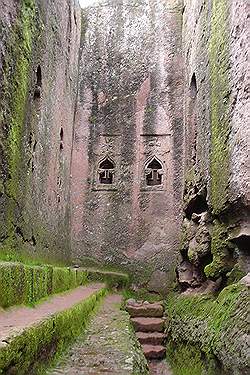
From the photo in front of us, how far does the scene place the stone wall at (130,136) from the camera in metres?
9.02

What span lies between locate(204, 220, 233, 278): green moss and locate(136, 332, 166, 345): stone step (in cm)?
112

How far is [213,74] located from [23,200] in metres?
3.21

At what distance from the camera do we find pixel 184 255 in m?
7.06

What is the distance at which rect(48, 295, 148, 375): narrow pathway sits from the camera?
8.45 feet

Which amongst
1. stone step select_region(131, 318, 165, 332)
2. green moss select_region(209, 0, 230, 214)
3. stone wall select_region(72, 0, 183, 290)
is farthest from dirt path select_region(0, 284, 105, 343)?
stone wall select_region(72, 0, 183, 290)

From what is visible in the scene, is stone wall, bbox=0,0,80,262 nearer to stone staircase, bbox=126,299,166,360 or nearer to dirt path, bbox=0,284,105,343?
dirt path, bbox=0,284,105,343

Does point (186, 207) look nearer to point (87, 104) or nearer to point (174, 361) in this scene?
point (174, 361)

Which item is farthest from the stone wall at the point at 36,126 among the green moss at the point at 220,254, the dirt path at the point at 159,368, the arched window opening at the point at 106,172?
the green moss at the point at 220,254

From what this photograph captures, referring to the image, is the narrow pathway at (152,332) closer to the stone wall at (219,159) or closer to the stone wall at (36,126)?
the stone wall at (219,159)

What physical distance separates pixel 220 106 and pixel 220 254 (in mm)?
1927

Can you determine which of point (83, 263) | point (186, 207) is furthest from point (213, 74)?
point (83, 263)

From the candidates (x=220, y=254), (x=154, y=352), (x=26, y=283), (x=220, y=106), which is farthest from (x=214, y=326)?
(x=220, y=106)

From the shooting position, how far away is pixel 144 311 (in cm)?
628

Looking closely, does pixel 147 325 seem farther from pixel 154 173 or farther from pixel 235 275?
pixel 154 173
